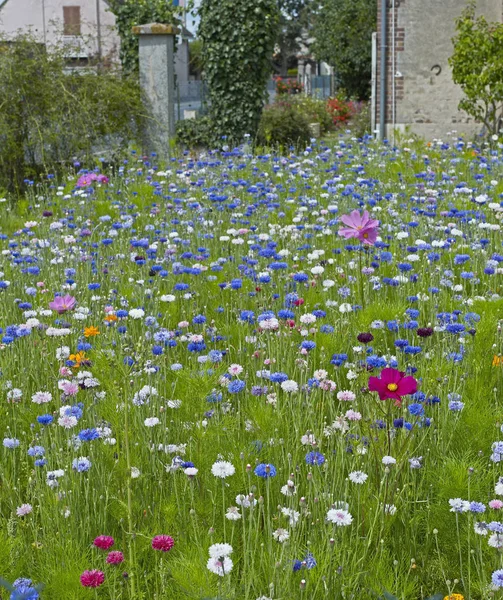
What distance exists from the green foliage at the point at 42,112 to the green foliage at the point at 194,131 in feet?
11.2

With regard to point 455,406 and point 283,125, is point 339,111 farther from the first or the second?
point 455,406

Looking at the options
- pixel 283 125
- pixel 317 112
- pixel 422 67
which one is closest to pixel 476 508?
pixel 283 125

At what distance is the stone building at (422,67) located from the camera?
14.5 m

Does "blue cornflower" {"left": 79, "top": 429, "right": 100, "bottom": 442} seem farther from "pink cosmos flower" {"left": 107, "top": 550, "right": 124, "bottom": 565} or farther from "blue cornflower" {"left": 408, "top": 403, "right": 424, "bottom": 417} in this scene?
"blue cornflower" {"left": 408, "top": 403, "right": 424, "bottom": 417}

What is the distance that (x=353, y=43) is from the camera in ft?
98.9

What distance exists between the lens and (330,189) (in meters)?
6.93

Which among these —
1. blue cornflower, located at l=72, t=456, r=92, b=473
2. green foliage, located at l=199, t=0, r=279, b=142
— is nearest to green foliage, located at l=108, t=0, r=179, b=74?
green foliage, located at l=199, t=0, r=279, b=142

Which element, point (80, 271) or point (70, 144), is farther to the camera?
point (70, 144)

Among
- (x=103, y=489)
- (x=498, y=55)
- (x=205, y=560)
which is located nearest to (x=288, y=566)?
(x=205, y=560)

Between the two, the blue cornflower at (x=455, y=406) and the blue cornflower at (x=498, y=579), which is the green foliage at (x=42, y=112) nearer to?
the blue cornflower at (x=455, y=406)

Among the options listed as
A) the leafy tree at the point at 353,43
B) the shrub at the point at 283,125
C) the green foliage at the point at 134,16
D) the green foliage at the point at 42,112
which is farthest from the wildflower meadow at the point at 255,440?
the leafy tree at the point at 353,43

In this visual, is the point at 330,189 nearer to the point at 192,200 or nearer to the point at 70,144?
the point at 192,200

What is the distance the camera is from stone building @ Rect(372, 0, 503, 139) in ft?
47.7

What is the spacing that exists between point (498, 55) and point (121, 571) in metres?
12.3
